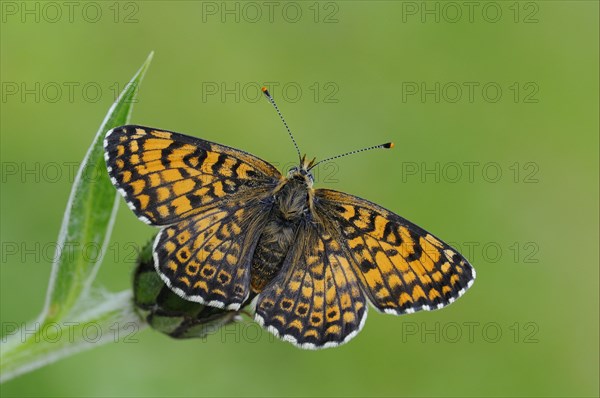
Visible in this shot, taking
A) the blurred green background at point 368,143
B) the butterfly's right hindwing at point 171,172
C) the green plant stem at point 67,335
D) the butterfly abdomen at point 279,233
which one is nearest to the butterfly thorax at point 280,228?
the butterfly abdomen at point 279,233

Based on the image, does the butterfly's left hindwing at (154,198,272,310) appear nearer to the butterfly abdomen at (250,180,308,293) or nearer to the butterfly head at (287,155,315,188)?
the butterfly abdomen at (250,180,308,293)

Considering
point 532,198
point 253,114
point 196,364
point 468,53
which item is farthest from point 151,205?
point 468,53

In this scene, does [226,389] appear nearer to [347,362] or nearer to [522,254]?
[347,362]

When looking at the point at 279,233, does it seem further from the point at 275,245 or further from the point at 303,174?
the point at 303,174

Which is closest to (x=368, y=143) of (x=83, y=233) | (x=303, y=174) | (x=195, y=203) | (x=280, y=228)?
(x=303, y=174)

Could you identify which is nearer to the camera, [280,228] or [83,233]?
[83,233]

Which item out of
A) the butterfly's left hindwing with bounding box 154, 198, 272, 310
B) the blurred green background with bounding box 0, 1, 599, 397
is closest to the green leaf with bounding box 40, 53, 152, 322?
the butterfly's left hindwing with bounding box 154, 198, 272, 310

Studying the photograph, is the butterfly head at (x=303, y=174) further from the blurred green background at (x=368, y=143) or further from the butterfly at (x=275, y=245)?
the blurred green background at (x=368, y=143)
